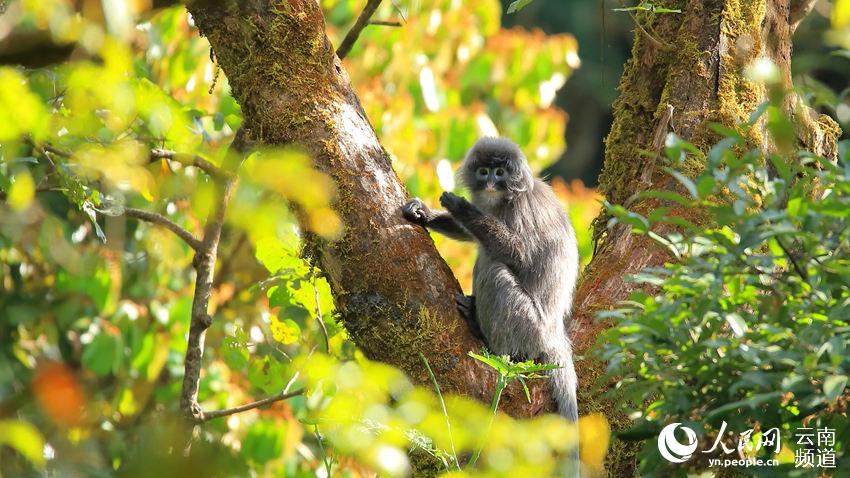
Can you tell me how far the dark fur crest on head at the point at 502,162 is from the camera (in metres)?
4.56

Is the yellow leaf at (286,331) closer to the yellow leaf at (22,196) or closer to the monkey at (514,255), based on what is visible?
the monkey at (514,255)

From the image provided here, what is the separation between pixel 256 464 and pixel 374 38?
8.89ft

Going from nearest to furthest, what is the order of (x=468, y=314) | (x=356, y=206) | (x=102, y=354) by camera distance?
(x=356, y=206) < (x=468, y=314) < (x=102, y=354)

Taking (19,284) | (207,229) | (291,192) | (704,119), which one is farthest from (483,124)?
(291,192)

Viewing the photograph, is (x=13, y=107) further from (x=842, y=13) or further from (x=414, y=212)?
(x=414, y=212)

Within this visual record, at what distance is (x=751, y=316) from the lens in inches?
84.5

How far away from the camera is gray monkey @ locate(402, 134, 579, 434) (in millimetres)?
3801

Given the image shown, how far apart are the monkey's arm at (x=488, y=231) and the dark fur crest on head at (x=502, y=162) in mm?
349

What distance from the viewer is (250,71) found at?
3322mm

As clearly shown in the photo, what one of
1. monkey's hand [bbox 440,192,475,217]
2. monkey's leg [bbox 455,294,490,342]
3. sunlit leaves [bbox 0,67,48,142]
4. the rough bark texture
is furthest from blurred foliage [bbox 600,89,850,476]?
monkey's hand [bbox 440,192,475,217]

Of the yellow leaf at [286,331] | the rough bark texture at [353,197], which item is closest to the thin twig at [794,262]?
the rough bark texture at [353,197]

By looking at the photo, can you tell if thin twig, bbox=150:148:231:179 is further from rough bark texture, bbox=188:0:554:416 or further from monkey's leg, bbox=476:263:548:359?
monkey's leg, bbox=476:263:548:359

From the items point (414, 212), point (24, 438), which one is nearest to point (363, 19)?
point (414, 212)

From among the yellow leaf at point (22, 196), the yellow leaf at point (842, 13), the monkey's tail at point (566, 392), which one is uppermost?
the yellow leaf at point (842, 13)
